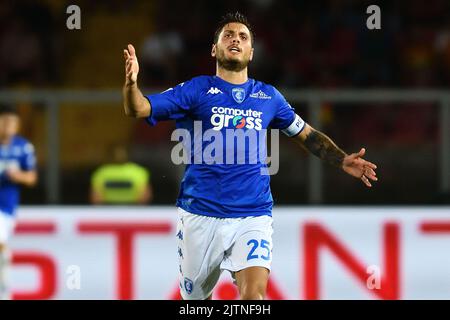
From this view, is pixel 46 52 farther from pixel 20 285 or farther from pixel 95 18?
pixel 20 285

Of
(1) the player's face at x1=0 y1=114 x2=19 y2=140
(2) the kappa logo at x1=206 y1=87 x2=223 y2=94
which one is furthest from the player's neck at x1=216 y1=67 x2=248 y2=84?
(1) the player's face at x1=0 y1=114 x2=19 y2=140

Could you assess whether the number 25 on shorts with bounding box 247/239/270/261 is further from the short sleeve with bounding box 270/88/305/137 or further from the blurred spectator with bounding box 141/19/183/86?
the blurred spectator with bounding box 141/19/183/86

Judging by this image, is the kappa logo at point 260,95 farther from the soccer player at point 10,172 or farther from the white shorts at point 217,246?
the soccer player at point 10,172

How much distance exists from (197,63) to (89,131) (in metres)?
2.06

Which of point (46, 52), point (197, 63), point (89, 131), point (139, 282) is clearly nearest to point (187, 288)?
point (139, 282)

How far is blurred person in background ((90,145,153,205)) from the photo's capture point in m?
10.0

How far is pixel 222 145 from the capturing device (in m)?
6.23

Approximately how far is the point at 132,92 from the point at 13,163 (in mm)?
4433

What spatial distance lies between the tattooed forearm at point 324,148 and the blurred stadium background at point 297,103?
299 centimetres

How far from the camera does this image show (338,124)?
9844 mm

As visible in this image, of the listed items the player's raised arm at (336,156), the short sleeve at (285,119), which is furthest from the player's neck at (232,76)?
the player's raised arm at (336,156)

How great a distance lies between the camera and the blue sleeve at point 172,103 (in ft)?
19.9

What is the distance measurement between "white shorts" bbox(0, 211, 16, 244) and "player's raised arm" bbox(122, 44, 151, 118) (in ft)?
13.5

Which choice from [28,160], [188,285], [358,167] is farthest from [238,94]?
[28,160]
